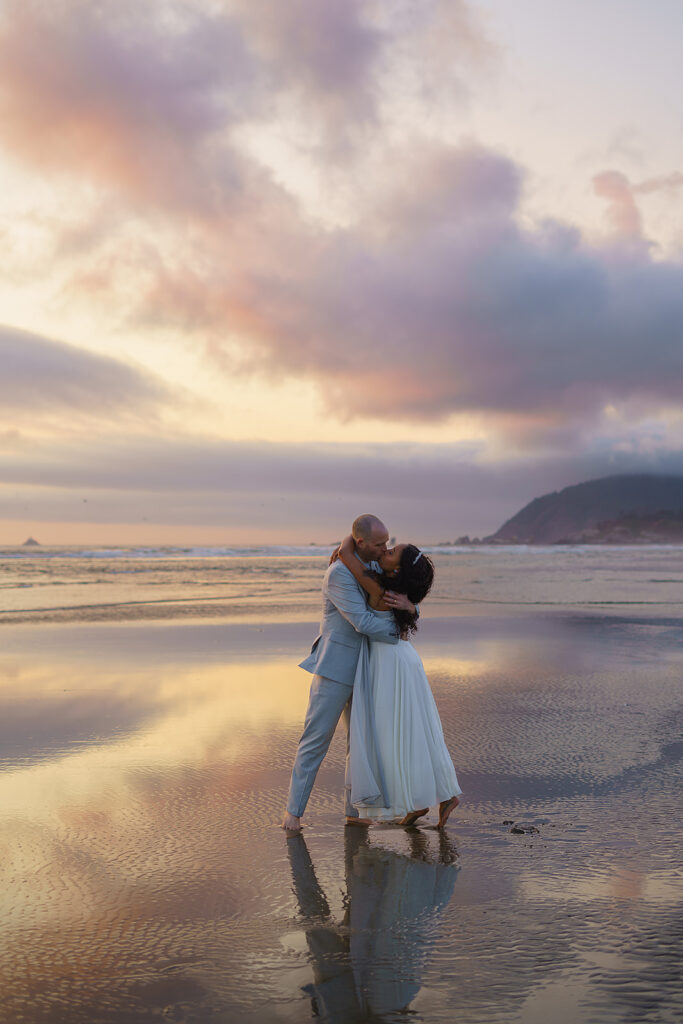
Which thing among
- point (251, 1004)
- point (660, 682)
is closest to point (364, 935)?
point (251, 1004)

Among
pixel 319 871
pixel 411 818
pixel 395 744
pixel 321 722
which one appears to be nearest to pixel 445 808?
pixel 411 818

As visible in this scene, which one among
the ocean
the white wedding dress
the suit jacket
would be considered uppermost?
the suit jacket

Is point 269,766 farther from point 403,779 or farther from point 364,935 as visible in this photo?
point 364,935

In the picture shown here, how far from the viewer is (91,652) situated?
36.2 ft

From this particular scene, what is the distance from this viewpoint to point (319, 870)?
407 centimetres

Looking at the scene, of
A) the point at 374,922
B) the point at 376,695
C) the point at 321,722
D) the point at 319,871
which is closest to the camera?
the point at 374,922

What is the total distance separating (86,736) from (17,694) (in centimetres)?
210

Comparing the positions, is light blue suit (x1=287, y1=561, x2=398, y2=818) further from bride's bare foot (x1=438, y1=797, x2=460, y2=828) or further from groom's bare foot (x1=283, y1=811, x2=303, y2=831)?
bride's bare foot (x1=438, y1=797, x2=460, y2=828)

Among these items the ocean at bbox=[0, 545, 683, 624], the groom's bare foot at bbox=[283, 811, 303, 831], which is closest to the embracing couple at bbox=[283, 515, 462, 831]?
the groom's bare foot at bbox=[283, 811, 303, 831]

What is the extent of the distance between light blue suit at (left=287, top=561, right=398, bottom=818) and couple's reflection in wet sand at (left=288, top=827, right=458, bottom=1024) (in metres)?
0.48

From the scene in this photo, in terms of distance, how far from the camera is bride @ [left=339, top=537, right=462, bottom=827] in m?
4.66

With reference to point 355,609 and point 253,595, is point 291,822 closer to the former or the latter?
point 355,609

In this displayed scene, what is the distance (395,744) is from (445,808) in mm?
490

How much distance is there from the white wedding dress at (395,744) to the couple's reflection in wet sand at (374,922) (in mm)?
233
